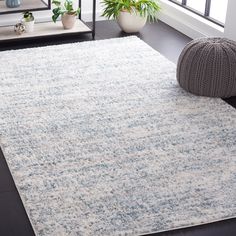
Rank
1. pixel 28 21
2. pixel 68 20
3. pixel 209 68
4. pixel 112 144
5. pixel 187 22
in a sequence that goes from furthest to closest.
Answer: pixel 187 22 → pixel 68 20 → pixel 28 21 → pixel 209 68 → pixel 112 144

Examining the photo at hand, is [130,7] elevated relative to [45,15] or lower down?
elevated

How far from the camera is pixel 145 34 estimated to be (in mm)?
5324

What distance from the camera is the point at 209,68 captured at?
394cm

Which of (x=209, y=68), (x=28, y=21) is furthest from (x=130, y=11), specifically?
(x=209, y=68)

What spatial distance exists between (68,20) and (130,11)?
1.76ft

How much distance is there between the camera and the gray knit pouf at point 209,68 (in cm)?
394

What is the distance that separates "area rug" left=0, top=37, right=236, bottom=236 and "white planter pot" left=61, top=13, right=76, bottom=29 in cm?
49

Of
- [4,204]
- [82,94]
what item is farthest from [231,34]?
[4,204]

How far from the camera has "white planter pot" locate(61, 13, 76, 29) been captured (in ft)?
16.6

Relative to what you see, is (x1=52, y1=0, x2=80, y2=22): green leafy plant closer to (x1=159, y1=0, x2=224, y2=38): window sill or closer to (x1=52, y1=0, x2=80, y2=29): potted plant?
(x1=52, y1=0, x2=80, y2=29): potted plant

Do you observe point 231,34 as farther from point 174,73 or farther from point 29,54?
point 29,54

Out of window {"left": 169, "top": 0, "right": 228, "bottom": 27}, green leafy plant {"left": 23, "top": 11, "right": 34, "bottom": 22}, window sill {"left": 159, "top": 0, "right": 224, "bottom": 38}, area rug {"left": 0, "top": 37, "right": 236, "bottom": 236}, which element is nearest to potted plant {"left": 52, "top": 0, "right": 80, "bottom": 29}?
green leafy plant {"left": 23, "top": 11, "right": 34, "bottom": 22}

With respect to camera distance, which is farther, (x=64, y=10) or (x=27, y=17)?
(x=64, y=10)

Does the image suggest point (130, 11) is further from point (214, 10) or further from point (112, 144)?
point (112, 144)
